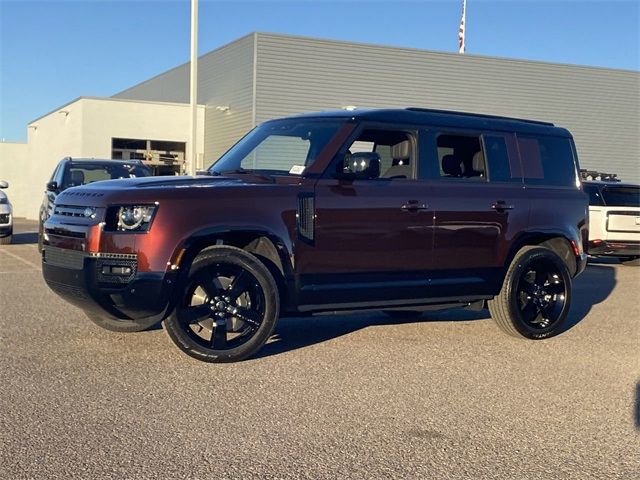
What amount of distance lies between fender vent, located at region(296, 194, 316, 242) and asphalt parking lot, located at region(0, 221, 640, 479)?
987 mm

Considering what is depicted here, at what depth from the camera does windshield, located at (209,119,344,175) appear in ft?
20.9

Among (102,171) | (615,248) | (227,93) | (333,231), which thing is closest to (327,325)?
(333,231)

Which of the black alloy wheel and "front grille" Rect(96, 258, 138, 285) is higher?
"front grille" Rect(96, 258, 138, 285)

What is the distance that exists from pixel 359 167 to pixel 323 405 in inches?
82.5

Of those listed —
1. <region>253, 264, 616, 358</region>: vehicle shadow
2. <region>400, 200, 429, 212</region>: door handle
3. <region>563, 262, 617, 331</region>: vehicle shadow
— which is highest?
<region>400, 200, 429, 212</region>: door handle

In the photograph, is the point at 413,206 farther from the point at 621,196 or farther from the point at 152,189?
the point at 621,196

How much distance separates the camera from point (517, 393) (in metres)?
5.27

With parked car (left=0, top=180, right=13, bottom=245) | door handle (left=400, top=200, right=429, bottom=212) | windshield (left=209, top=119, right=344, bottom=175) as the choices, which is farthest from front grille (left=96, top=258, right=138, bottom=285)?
parked car (left=0, top=180, right=13, bottom=245)

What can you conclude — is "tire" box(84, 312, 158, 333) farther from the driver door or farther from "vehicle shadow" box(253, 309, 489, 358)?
the driver door

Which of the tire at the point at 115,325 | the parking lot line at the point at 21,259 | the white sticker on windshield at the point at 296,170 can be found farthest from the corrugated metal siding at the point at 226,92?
the white sticker on windshield at the point at 296,170

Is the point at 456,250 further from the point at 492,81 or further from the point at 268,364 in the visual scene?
the point at 492,81

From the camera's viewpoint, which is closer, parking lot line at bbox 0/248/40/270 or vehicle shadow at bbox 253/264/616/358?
vehicle shadow at bbox 253/264/616/358

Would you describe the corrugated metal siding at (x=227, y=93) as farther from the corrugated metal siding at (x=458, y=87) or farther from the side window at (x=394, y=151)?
the side window at (x=394, y=151)

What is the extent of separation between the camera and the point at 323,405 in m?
4.80
